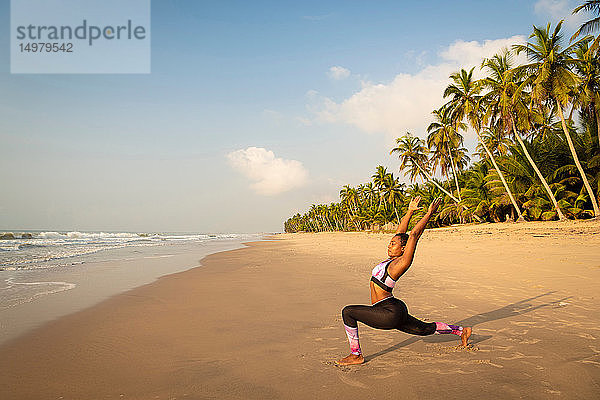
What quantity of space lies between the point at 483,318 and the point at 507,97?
29276mm

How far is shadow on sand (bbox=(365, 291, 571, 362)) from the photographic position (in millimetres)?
4449

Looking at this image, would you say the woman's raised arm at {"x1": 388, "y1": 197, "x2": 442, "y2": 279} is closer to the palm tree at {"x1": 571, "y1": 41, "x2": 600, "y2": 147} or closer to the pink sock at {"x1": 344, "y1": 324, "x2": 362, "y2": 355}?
the pink sock at {"x1": 344, "y1": 324, "x2": 362, "y2": 355}

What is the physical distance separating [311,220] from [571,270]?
5403 inches

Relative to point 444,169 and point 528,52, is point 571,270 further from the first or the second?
point 444,169

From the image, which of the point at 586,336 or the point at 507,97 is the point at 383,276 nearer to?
the point at 586,336

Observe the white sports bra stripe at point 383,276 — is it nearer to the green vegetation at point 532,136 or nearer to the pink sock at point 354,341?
the pink sock at point 354,341

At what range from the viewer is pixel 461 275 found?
32.3ft

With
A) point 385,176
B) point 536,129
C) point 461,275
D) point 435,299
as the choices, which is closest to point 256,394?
point 435,299

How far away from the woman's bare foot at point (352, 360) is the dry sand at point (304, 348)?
7cm

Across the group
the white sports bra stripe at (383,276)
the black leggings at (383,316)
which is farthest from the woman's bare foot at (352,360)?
the white sports bra stripe at (383,276)

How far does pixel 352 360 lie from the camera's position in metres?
3.75

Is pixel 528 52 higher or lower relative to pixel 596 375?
higher

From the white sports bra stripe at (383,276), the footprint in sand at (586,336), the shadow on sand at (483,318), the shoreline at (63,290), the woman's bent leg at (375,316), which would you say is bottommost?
the shadow on sand at (483,318)

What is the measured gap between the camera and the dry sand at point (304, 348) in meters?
3.23
